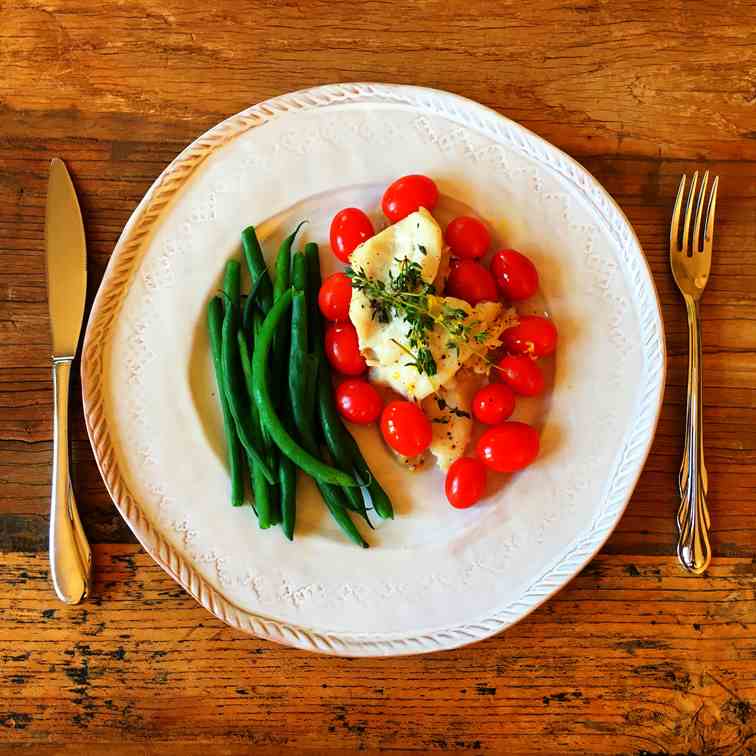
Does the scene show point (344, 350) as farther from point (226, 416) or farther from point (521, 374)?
point (521, 374)

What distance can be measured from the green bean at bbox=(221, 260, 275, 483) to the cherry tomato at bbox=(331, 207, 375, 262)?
30 cm

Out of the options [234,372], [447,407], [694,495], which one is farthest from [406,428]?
[694,495]

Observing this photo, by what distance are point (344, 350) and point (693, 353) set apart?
1032 millimetres

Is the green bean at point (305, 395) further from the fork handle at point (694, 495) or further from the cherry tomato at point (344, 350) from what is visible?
the fork handle at point (694, 495)

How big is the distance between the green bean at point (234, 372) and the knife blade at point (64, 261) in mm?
443

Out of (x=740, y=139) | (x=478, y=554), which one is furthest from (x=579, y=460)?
(x=740, y=139)

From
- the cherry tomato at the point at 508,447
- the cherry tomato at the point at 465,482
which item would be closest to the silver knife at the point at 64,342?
the cherry tomato at the point at 465,482

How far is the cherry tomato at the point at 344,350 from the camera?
2080 mm

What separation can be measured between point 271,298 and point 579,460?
1.00 m

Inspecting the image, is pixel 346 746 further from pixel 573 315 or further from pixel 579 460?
pixel 573 315

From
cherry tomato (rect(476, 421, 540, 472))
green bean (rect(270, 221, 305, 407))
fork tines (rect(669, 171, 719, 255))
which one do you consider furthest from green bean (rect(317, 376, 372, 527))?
fork tines (rect(669, 171, 719, 255))

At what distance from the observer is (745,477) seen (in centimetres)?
220

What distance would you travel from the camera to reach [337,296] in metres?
2.07

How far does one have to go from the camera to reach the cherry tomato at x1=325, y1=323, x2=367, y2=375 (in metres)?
2.08
